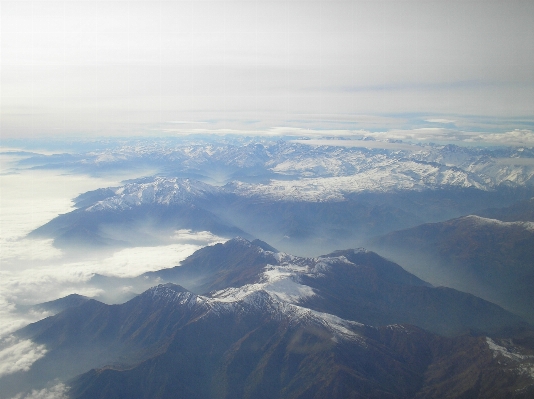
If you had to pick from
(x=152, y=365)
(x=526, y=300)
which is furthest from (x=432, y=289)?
(x=152, y=365)

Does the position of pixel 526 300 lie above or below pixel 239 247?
below

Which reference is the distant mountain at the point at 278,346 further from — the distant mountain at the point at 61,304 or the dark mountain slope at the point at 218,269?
the distant mountain at the point at 61,304

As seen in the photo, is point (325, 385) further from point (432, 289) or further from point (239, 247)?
point (239, 247)

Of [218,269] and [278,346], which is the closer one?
[278,346]

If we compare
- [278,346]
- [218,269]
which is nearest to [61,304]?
[218,269]

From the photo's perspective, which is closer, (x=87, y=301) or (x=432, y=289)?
(x=87, y=301)

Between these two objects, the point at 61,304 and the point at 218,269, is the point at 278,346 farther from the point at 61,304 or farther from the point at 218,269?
the point at 61,304

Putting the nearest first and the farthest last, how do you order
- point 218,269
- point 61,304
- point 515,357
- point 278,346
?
point 515,357 < point 278,346 < point 61,304 < point 218,269

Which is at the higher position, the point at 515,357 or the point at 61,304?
the point at 515,357

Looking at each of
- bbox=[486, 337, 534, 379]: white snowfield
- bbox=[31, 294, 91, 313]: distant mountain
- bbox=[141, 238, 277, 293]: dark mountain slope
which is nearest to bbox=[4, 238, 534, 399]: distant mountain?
bbox=[486, 337, 534, 379]: white snowfield
